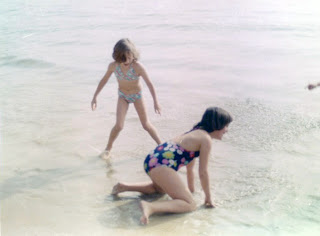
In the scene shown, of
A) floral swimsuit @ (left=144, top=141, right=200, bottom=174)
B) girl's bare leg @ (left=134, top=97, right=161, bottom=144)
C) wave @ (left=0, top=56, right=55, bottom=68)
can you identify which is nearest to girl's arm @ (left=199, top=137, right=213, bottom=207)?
floral swimsuit @ (left=144, top=141, right=200, bottom=174)

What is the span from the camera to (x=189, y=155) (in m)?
3.34

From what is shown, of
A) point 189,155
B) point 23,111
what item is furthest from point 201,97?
point 189,155

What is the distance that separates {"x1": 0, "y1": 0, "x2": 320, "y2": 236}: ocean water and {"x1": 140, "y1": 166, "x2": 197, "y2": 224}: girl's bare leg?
0.08m

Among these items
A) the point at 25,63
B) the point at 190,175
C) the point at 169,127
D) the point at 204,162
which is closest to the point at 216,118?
the point at 204,162

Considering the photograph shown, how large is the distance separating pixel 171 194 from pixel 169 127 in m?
2.10

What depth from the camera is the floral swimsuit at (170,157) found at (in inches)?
129

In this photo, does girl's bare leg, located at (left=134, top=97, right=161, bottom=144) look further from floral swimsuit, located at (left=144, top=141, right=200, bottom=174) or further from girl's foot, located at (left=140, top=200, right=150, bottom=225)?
girl's foot, located at (left=140, top=200, right=150, bottom=225)

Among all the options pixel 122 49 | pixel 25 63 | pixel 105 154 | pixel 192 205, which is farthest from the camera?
pixel 25 63

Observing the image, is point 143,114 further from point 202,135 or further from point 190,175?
point 202,135

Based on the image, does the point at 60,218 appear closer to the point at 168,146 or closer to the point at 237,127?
the point at 168,146

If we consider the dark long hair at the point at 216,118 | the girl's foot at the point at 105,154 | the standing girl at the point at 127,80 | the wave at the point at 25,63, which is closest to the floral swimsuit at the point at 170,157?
the dark long hair at the point at 216,118

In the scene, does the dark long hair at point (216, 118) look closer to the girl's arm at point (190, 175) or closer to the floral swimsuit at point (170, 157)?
the floral swimsuit at point (170, 157)

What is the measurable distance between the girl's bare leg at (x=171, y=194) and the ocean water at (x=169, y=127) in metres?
0.08

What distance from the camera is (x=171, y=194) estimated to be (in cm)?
324
